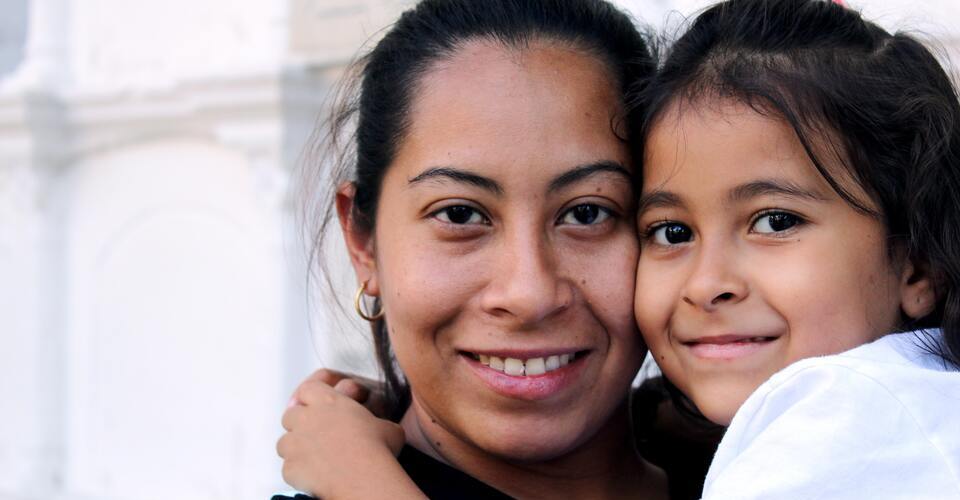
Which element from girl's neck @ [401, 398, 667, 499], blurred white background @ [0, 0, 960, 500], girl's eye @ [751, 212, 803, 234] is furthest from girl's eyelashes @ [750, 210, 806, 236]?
blurred white background @ [0, 0, 960, 500]

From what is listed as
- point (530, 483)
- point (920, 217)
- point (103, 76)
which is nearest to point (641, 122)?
point (920, 217)

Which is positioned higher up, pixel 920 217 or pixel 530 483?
pixel 920 217

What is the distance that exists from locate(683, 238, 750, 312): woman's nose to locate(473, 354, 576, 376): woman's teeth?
0.20 metres

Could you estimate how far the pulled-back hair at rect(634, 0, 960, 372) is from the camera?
1.44 m

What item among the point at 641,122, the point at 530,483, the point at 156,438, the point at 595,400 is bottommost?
the point at 156,438

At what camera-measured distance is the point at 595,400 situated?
5.13 ft

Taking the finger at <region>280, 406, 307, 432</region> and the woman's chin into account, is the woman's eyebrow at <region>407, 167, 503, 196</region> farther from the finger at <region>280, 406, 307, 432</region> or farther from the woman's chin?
the finger at <region>280, 406, 307, 432</region>

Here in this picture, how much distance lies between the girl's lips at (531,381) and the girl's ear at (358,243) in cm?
27

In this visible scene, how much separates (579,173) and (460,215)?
172 millimetres

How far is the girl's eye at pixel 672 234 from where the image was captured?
1.55 meters

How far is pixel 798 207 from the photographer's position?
143 cm

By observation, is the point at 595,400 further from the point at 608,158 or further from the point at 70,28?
the point at 70,28

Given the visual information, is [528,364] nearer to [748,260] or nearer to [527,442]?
[527,442]

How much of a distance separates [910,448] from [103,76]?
5329 mm
